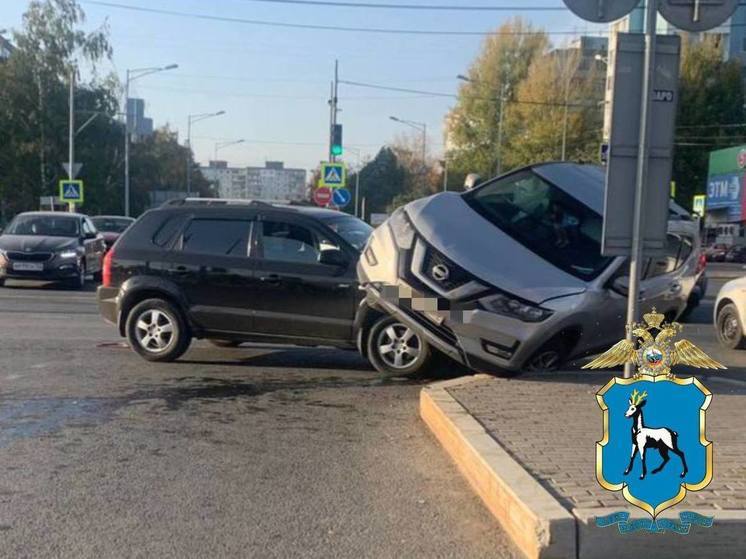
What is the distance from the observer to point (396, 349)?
8148 mm

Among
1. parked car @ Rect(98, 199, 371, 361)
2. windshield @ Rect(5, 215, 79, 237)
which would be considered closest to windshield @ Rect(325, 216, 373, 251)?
parked car @ Rect(98, 199, 371, 361)

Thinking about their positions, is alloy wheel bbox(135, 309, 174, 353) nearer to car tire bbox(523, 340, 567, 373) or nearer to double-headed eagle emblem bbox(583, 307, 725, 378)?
car tire bbox(523, 340, 567, 373)

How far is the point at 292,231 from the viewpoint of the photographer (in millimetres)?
8703

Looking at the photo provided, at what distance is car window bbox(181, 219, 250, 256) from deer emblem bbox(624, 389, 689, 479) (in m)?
5.82

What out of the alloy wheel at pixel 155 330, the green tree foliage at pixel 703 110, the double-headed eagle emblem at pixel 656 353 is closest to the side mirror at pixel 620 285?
the double-headed eagle emblem at pixel 656 353

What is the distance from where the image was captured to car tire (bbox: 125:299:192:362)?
882cm

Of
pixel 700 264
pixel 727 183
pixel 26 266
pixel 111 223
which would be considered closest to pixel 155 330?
pixel 700 264

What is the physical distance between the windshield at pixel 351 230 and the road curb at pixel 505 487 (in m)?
2.74

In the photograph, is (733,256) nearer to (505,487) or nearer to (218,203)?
(218,203)

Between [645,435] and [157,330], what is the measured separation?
635 centimetres

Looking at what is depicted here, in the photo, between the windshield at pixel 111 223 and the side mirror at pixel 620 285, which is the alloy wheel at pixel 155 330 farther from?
the windshield at pixel 111 223

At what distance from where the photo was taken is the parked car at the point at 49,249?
16562 millimetres

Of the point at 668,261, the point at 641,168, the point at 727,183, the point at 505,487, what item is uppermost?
the point at 727,183

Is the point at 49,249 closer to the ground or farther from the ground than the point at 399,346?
farther from the ground
